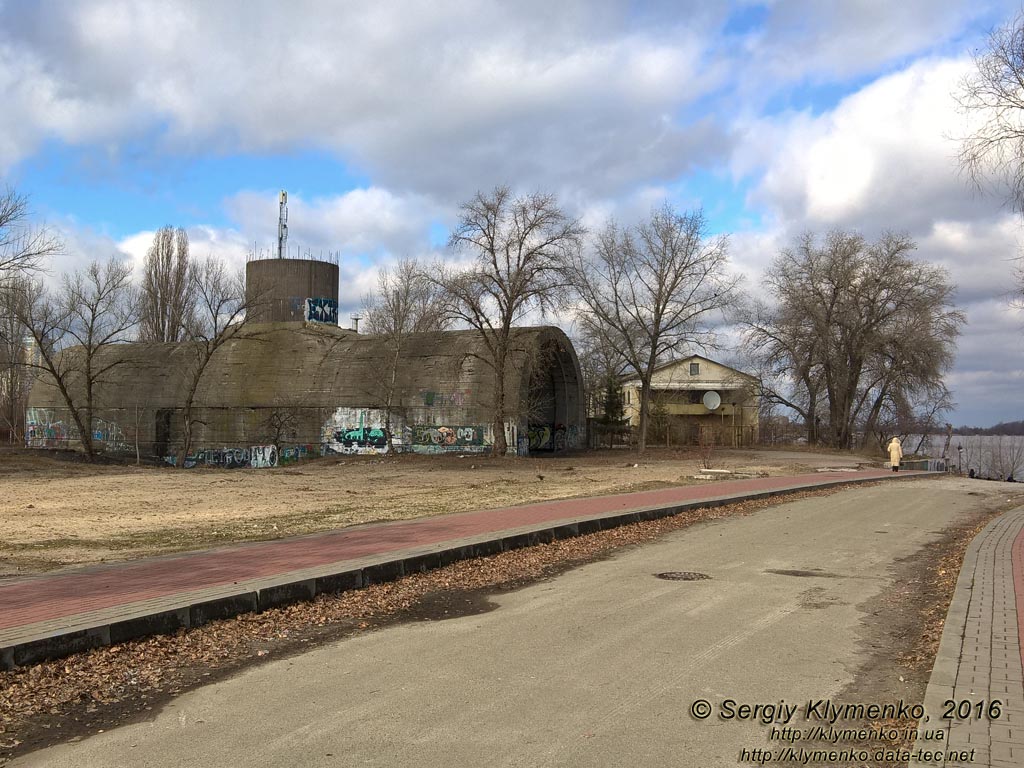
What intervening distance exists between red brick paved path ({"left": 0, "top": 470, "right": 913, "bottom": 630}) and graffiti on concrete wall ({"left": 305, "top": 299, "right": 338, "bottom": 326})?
1509 inches

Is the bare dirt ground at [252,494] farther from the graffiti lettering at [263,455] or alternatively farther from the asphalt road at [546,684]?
the asphalt road at [546,684]

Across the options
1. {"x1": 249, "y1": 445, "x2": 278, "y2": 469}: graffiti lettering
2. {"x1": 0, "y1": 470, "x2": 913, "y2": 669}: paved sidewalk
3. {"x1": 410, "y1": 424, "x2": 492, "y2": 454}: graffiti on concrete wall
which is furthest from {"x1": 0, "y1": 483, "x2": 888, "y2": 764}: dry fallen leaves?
{"x1": 249, "y1": 445, "x2": 278, "y2": 469}: graffiti lettering

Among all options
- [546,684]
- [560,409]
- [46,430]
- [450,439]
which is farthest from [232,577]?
[46,430]

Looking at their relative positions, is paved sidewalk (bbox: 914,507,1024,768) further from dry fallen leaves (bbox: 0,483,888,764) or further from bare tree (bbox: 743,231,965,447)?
bare tree (bbox: 743,231,965,447)

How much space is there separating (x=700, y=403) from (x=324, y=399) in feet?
154

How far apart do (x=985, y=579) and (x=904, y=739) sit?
533 centimetres

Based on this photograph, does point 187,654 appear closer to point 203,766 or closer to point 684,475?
point 203,766

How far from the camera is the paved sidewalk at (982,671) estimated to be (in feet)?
14.4

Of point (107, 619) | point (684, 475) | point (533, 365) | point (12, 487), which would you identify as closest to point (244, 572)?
point (107, 619)

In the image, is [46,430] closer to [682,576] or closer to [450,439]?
[450,439]

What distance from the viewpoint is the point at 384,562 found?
31.7ft

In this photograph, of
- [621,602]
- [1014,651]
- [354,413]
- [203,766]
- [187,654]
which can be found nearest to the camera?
[203,766]

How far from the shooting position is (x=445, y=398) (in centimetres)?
4197

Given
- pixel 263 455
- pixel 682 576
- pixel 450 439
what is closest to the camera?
pixel 682 576
